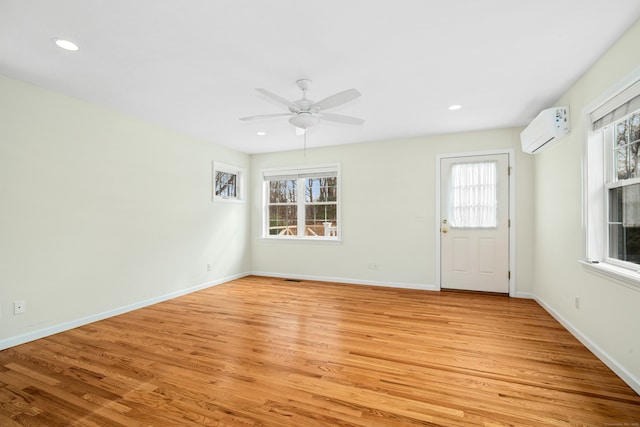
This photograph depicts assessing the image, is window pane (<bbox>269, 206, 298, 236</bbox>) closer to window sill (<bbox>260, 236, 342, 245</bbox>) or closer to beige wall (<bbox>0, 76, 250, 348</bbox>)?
window sill (<bbox>260, 236, 342, 245</bbox>)

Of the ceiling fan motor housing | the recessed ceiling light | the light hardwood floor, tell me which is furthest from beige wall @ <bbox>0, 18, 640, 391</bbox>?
the ceiling fan motor housing

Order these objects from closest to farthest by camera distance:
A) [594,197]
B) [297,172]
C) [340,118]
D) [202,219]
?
[594,197] < [340,118] < [202,219] < [297,172]

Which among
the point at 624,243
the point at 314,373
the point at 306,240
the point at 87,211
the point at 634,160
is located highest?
the point at 634,160

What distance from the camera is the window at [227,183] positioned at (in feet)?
17.7

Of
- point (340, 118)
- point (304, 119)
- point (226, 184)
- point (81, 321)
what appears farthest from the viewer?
point (226, 184)

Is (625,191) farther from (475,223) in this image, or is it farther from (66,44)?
(66,44)

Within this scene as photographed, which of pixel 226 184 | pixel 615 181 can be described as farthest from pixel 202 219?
pixel 615 181

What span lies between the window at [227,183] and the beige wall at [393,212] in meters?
1.18

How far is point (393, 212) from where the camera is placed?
511 centimetres

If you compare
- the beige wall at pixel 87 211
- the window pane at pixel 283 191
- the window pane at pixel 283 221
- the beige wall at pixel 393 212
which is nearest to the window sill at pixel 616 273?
the beige wall at pixel 393 212

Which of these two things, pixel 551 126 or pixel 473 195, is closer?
pixel 551 126

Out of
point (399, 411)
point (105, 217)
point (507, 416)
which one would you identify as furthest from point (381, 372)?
point (105, 217)

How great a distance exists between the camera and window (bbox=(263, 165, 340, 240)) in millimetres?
5676

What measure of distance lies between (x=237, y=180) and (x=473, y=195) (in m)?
4.28
